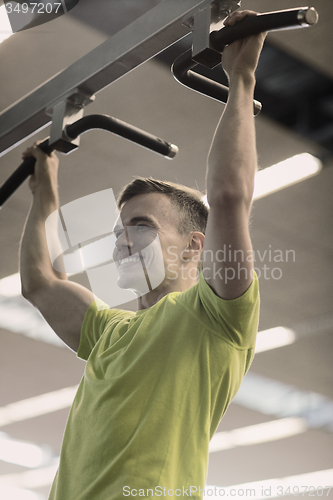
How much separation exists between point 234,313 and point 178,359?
5.1 inches

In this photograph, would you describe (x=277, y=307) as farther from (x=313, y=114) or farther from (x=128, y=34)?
(x=128, y=34)

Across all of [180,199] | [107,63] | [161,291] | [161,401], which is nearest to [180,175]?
[180,199]

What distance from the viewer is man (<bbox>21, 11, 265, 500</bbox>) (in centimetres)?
85

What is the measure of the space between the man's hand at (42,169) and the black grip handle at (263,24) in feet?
1.75

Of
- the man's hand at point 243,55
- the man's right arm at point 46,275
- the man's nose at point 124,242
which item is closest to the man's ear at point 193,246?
the man's nose at point 124,242

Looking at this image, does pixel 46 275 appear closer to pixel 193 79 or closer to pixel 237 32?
pixel 193 79

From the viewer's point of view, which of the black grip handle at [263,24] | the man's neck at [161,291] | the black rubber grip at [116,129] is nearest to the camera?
the black grip handle at [263,24]

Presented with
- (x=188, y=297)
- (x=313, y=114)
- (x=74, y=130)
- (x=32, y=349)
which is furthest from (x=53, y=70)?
(x=32, y=349)

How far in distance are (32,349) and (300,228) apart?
2562 millimetres

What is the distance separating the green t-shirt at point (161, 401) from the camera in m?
0.86

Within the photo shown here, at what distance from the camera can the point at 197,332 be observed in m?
0.95

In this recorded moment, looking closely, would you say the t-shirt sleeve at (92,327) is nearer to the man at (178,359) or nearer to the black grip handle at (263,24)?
the man at (178,359)

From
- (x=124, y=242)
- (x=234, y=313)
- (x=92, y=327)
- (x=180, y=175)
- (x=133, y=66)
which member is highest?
(x=180, y=175)

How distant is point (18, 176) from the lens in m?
1.22
